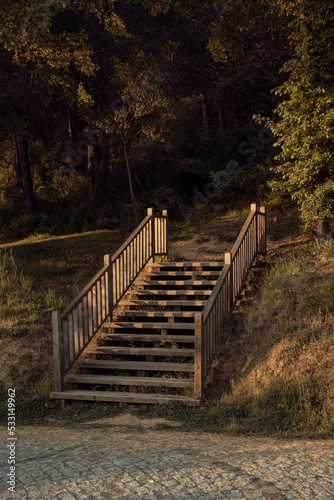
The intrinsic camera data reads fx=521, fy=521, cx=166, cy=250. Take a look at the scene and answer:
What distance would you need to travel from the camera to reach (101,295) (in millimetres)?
9844

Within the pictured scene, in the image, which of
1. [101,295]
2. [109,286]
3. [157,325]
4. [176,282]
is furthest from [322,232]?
[101,295]

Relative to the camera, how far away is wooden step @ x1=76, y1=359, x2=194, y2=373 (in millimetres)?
8922

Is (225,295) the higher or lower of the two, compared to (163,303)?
higher

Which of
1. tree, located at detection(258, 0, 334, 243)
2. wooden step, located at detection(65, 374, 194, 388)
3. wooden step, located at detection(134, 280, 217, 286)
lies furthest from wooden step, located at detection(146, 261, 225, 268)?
wooden step, located at detection(65, 374, 194, 388)

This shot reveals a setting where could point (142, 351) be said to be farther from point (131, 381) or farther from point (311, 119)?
point (311, 119)

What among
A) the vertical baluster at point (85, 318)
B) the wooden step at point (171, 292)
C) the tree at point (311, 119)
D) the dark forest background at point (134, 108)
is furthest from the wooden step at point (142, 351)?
the dark forest background at point (134, 108)

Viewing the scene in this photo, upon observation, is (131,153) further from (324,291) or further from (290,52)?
(324,291)

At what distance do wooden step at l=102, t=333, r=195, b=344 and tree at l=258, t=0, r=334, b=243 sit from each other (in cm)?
445

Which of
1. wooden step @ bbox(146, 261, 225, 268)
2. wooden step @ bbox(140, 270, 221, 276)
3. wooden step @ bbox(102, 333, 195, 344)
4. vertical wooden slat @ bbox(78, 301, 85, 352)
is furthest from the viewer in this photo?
wooden step @ bbox(146, 261, 225, 268)

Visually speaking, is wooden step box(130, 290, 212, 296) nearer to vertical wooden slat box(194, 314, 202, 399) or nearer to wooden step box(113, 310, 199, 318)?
wooden step box(113, 310, 199, 318)

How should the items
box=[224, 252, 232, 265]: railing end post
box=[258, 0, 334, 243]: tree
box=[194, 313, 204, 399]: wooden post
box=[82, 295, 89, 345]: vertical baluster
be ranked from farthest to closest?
box=[258, 0, 334, 243]: tree → box=[224, 252, 232, 265]: railing end post → box=[82, 295, 89, 345]: vertical baluster → box=[194, 313, 204, 399]: wooden post

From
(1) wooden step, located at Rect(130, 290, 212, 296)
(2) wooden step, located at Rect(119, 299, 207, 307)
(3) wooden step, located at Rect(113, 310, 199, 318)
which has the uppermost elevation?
(1) wooden step, located at Rect(130, 290, 212, 296)

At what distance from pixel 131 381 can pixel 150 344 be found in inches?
64.1

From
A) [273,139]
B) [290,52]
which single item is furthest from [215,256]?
[290,52]
